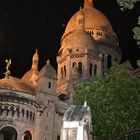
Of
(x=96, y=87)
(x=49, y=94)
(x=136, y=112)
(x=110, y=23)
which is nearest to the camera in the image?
(x=136, y=112)

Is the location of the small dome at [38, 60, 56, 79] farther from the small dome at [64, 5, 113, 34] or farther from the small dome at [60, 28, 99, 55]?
the small dome at [64, 5, 113, 34]

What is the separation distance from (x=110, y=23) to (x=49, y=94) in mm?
34187

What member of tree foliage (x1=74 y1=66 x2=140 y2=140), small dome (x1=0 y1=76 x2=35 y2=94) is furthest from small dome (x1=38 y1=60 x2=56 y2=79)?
tree foliage (x1=74 y1=66 x2=140 y2=140)

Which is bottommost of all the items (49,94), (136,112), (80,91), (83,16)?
(136,112)

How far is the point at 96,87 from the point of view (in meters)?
29.2

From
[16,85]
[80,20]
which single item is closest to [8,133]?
[16,85]

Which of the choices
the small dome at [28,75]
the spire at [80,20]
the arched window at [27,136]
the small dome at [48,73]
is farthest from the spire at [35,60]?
the arched window at [27,136]

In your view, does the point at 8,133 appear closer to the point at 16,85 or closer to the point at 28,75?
the point at 16,85

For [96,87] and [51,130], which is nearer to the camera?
[96,87]

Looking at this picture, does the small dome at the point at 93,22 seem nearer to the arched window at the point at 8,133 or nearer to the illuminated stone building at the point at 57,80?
the illuminated stone building at the point at 57,80

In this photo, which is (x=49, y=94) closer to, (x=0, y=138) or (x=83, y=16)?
(x=0, y=138)

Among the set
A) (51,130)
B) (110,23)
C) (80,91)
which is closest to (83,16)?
(110,23)

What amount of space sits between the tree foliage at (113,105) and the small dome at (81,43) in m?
43.1

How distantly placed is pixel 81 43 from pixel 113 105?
46320 millimetres
